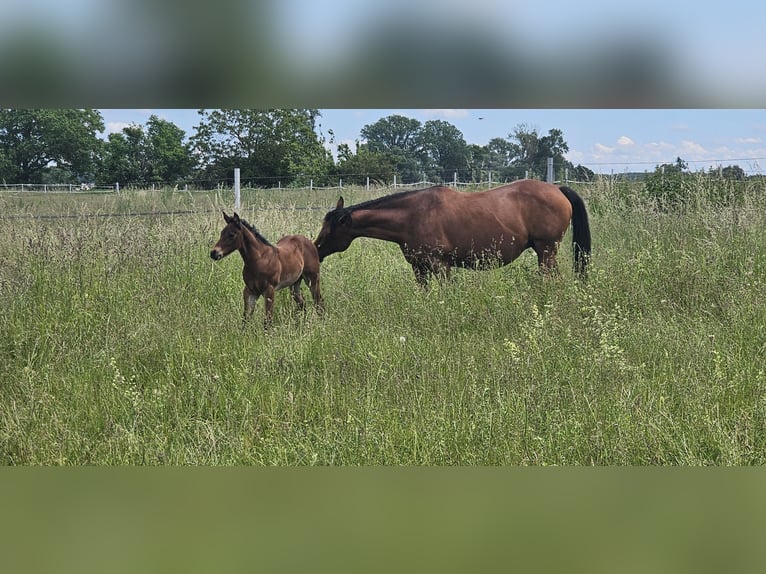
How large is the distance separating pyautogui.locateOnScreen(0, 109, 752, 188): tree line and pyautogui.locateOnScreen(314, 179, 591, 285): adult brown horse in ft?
1.75

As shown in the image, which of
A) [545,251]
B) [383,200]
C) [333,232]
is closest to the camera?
[333,232]

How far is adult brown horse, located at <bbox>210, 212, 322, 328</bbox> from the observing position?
4.05m

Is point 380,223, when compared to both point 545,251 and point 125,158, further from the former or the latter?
point 125,158

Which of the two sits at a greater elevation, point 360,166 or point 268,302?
point 360,166

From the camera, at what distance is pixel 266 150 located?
2480 millimetres

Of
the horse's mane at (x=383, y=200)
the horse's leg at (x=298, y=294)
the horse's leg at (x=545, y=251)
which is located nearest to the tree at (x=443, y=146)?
the horse's mane at (x=383, y=200)

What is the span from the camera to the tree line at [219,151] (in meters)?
1.41

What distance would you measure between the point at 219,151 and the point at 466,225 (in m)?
3.53

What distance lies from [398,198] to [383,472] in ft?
15.0

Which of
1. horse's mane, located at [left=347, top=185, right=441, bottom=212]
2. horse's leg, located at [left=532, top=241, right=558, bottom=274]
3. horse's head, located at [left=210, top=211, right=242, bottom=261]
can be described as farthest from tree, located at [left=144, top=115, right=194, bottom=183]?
horse's leg, located at [left=532, top=241, right=558, bottom=274]

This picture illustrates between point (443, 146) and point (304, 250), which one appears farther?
point (304, 250)

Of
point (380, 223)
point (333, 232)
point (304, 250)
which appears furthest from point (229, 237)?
point (380, 223)

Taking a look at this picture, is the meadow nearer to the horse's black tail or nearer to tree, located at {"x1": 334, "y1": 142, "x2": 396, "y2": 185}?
the horse's black tail

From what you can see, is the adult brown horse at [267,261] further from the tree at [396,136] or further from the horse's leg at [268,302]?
the tree at [396,136]
